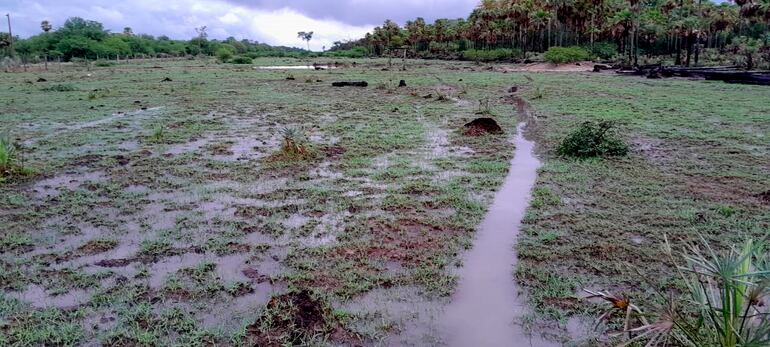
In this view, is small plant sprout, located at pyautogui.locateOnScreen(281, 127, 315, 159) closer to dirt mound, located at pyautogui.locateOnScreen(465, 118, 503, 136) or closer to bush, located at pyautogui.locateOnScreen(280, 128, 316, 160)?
bush, located at pyautogui.locateOnScreen(280, 128, 316, 160)

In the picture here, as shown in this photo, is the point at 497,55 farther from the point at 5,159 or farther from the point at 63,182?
the point at 5,159

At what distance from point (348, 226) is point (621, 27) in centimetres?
4547

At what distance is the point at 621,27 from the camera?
43.9 metres

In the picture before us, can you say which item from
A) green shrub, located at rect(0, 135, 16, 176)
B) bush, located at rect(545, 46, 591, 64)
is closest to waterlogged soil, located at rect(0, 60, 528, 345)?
green shrub, located at rect(0, 135, 16, 176)

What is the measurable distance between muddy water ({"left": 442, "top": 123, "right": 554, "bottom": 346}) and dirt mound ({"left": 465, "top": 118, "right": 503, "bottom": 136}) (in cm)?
533

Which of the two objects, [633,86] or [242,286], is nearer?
[242,286]

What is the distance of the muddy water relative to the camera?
406 centimetres

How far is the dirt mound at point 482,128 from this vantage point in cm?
1245

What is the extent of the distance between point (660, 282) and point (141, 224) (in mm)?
6169

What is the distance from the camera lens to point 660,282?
15.4 feet

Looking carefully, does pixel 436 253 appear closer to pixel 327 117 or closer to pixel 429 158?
pixel 429 158

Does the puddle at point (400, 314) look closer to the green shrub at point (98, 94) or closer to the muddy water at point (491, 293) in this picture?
the muddy water at point (491, 293)

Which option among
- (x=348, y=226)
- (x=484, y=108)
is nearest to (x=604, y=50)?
(x=484, y=108)

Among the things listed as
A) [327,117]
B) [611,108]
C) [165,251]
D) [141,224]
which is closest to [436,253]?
[165,251]
